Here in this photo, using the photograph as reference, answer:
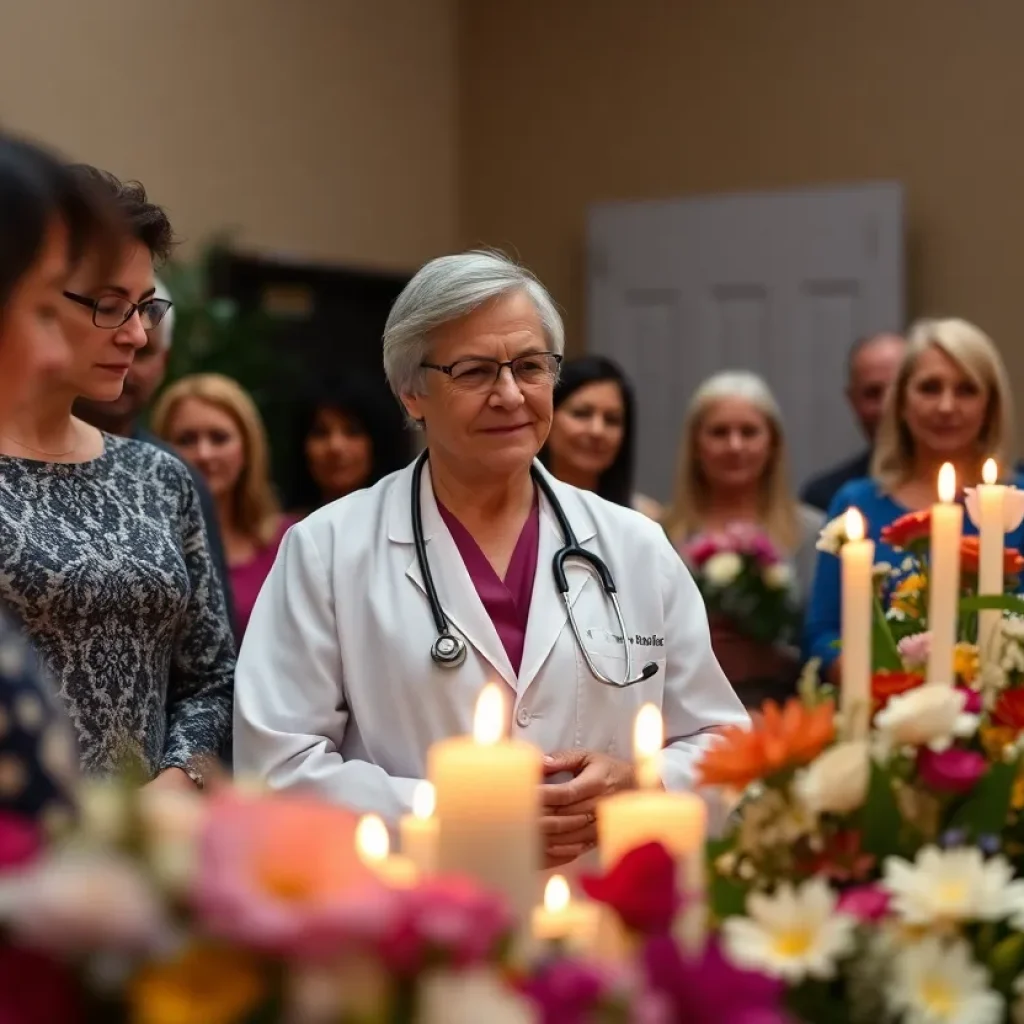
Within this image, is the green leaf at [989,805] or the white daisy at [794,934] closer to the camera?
the white daisy at [794,934]

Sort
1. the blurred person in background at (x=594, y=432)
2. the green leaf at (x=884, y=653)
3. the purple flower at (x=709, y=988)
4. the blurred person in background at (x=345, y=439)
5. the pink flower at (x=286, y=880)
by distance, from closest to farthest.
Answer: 1. the pink flower at (x=286, y=880)
2. the purple flower at (x=709, y=988)
3. the green leaf at (x=884, y=653)
4. the blurred person in background at (x=594, y=432)
5. the blurred person in background at (x=345, y=439)

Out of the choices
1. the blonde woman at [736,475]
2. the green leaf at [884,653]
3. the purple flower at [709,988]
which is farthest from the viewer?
the blonde woman at [736,475]

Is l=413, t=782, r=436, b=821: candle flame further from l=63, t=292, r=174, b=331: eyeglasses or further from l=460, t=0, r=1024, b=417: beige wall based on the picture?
l=460, t=0, r=1024, b=417: beige wall

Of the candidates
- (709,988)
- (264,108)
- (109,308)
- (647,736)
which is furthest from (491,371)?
(264,108)

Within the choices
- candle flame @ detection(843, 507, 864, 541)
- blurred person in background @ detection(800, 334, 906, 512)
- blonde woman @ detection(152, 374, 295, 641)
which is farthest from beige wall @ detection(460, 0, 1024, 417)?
candle flame @ detection(843, 507, 864, 541)

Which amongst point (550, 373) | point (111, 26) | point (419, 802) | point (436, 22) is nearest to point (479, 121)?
point (436, 22)

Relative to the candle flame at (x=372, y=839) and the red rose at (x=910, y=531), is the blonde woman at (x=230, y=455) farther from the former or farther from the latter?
the candle flame at (x=372, y=839)

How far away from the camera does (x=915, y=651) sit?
1.63 m

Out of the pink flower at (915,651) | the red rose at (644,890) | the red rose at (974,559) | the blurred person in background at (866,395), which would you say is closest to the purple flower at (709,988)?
the red rose at (644,890)

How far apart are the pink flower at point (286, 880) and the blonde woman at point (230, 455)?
10.8ft

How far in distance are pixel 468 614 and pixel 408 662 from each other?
0.12m

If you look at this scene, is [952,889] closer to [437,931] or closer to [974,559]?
[437,931]

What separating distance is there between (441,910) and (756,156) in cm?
623

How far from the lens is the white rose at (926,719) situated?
48.6 inches
